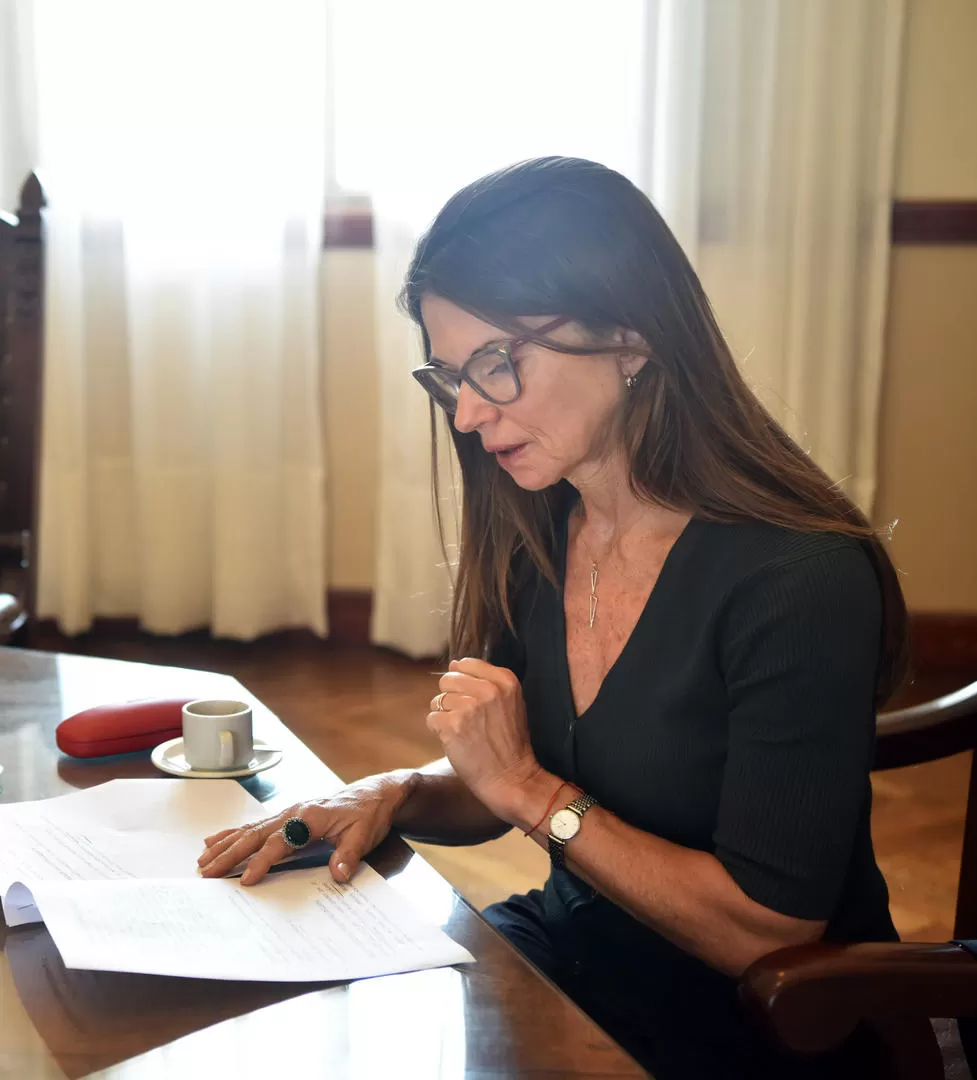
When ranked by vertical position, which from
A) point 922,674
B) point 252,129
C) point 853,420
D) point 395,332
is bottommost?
point 922,674

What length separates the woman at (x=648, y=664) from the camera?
Answer: 31.3 inches

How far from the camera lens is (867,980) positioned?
2.06ft

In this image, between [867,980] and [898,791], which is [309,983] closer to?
[867,980]

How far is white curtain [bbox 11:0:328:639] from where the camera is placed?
2.74 m

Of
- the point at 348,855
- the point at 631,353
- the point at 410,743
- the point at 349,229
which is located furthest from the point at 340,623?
the point at 348,855

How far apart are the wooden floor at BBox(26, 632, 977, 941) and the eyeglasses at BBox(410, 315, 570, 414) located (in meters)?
1.10

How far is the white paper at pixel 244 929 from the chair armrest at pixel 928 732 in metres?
0.49

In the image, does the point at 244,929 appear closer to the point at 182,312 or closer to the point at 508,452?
the point at 508,452

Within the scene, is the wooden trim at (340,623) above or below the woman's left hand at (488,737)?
below

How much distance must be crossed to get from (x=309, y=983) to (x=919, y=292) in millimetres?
2744

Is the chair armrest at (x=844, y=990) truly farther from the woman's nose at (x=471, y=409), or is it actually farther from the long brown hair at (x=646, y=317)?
the woman's nose at (x=471, y=409)

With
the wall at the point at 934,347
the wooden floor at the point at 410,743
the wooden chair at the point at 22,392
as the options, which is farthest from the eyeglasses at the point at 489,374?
the wall at the point at 934,347

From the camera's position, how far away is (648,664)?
0.93m

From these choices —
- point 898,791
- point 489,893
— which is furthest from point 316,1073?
point 898,791
